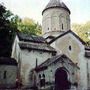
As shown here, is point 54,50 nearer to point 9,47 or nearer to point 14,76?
point 14,76

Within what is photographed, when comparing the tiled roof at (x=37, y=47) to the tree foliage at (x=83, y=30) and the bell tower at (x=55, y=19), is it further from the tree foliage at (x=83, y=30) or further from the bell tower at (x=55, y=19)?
the tree foliage at (x=83, y=30)

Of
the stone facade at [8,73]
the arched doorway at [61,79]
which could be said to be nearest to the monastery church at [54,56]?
the arched doorway at [61,79]

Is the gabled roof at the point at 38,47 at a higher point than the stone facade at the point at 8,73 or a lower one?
higher

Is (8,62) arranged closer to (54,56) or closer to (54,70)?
(54,56)

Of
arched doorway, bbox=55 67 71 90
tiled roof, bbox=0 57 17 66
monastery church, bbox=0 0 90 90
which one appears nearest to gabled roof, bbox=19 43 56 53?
monastery church, bbox=0 0 90 90

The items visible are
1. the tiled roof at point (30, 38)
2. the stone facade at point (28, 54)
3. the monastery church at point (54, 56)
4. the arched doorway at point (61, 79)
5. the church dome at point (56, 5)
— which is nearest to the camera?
the monastery church at point (54, 56)

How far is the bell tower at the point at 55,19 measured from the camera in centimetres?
3025

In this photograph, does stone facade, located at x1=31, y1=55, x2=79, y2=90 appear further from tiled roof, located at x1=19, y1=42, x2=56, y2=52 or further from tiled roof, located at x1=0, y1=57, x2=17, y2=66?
tiled roof, located at x1=0, y1=57, x2=17, y2=66

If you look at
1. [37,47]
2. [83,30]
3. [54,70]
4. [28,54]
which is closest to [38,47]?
[37,47]

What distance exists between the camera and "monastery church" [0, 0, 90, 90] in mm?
23359

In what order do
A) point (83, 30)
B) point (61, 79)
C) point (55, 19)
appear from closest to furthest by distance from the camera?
1. point (61, 79)
2. point (55, 19)
3. point (83, 30)

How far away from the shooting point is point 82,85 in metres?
26.8

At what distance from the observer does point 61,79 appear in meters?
25.6

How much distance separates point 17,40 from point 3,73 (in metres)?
4.67
